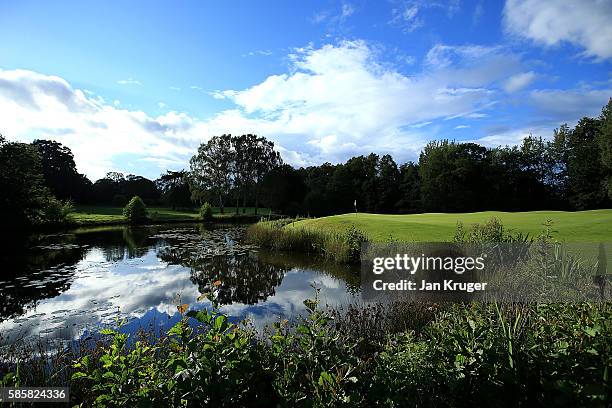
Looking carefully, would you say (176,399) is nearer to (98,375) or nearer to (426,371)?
(98,375)

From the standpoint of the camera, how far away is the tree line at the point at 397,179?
147 feet

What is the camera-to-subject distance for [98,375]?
2.42 metres

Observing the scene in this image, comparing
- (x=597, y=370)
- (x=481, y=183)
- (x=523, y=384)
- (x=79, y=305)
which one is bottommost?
(x=79, y=305)

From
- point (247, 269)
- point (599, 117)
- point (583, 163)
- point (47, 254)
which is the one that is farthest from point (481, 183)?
point (47, 254)

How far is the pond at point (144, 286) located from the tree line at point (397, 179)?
99.9 feet

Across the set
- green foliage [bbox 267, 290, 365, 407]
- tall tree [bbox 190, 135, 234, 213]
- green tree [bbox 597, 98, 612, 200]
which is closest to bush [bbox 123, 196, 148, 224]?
tall tree [bbox 190, 135, 234, 213]

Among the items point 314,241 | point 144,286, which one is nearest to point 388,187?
point 314,241

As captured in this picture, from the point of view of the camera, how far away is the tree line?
147 ft

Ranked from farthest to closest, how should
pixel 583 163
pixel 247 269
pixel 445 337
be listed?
1. pixel 583 163
2. pixel 247 269
3. pixel 445 337

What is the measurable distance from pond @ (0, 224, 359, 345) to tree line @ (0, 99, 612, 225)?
30.4 m

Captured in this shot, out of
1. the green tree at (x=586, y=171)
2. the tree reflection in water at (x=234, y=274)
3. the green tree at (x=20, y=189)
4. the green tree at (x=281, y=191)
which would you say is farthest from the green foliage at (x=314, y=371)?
the green tree at (x=281, y=191)

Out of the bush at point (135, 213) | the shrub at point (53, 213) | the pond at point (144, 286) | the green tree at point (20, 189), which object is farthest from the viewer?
the bush at point (135, 213)

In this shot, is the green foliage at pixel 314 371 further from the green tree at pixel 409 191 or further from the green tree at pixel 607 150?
the green tree at pixel 409 191

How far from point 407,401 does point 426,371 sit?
0.31 m
